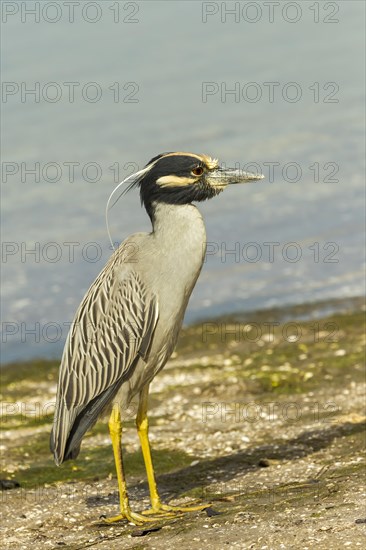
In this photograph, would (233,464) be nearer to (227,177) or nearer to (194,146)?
(227,177)

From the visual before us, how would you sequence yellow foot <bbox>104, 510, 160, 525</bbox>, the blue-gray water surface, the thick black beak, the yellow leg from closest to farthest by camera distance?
yellow foot <bbox>104, 510, 160, 525</bbox>
the yellow leg
the thick black beak
the blue-gray water surface

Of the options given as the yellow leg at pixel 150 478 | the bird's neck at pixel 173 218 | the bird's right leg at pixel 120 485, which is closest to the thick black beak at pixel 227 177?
the bird's neck at pixel 173 218

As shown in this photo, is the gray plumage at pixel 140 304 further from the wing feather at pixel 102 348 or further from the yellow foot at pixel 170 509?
the yellow foot at pixel 170 509

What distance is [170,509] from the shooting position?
7930 mm

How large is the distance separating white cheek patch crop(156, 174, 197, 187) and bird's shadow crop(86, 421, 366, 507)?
253 cm

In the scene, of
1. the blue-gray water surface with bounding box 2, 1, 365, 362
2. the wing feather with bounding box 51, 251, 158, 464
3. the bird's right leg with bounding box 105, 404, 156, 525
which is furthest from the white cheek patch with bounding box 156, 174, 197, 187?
the blue-gray water surface with bounding box 2, 1, 365, 362

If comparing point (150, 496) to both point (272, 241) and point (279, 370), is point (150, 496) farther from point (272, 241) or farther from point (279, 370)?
point (272, 241)

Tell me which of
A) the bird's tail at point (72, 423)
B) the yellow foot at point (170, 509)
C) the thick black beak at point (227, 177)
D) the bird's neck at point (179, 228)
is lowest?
the yellow foot at point (170, 509)

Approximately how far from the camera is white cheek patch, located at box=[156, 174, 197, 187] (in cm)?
794

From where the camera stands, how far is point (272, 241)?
17.9 metres

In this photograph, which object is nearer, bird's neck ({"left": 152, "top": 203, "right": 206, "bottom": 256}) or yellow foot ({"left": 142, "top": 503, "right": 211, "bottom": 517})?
yellow foot ({"left": 142, "top": 503, "right": 211, "bottom": 517})

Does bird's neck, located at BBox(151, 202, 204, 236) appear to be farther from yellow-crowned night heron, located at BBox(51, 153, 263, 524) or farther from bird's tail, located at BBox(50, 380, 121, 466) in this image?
bird's tail, located at BBox(50, 380, 121, 466)

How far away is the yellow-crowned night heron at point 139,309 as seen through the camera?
7.91m

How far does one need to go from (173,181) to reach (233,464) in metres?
2.73
